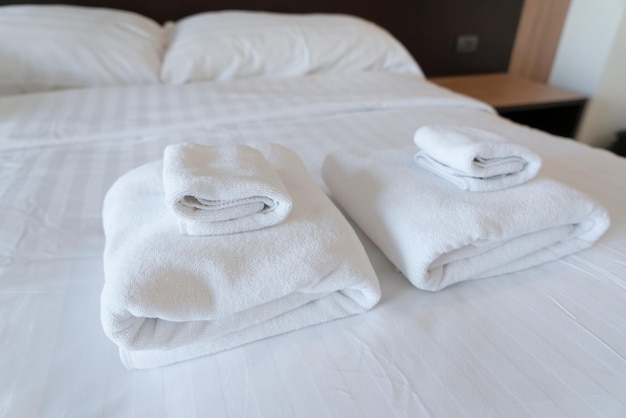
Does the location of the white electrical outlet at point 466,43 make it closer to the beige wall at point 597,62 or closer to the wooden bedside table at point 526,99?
the wooden bedside table at point 526,99

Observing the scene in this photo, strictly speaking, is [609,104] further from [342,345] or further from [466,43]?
[342,345]

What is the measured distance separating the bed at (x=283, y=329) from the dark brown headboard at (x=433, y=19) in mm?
746

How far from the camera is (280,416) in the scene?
49 cm

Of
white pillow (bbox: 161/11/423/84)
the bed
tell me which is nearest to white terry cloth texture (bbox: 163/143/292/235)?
the bed

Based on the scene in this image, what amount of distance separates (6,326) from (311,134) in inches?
34.4

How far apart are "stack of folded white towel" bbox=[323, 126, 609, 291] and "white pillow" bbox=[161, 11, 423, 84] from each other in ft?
3.31

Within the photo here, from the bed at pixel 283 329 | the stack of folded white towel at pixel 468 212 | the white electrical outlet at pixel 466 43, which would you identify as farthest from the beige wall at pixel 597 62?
the stack of folded white towel at pixel 468 212

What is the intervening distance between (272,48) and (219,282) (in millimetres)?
1340

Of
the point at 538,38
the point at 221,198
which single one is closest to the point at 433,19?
the point at 538,38

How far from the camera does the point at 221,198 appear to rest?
59 cm

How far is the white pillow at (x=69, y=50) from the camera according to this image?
142 cm

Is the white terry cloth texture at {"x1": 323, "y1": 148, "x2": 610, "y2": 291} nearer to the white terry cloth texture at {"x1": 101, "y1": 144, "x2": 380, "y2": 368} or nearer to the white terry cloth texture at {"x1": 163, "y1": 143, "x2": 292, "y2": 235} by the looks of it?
the white terry cloth texture at {"x1": 101, "y1": 144, "x2": 380, "y2": 368}

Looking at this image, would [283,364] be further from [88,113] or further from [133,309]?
[88,113]

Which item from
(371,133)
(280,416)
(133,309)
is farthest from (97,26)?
(280,416)
